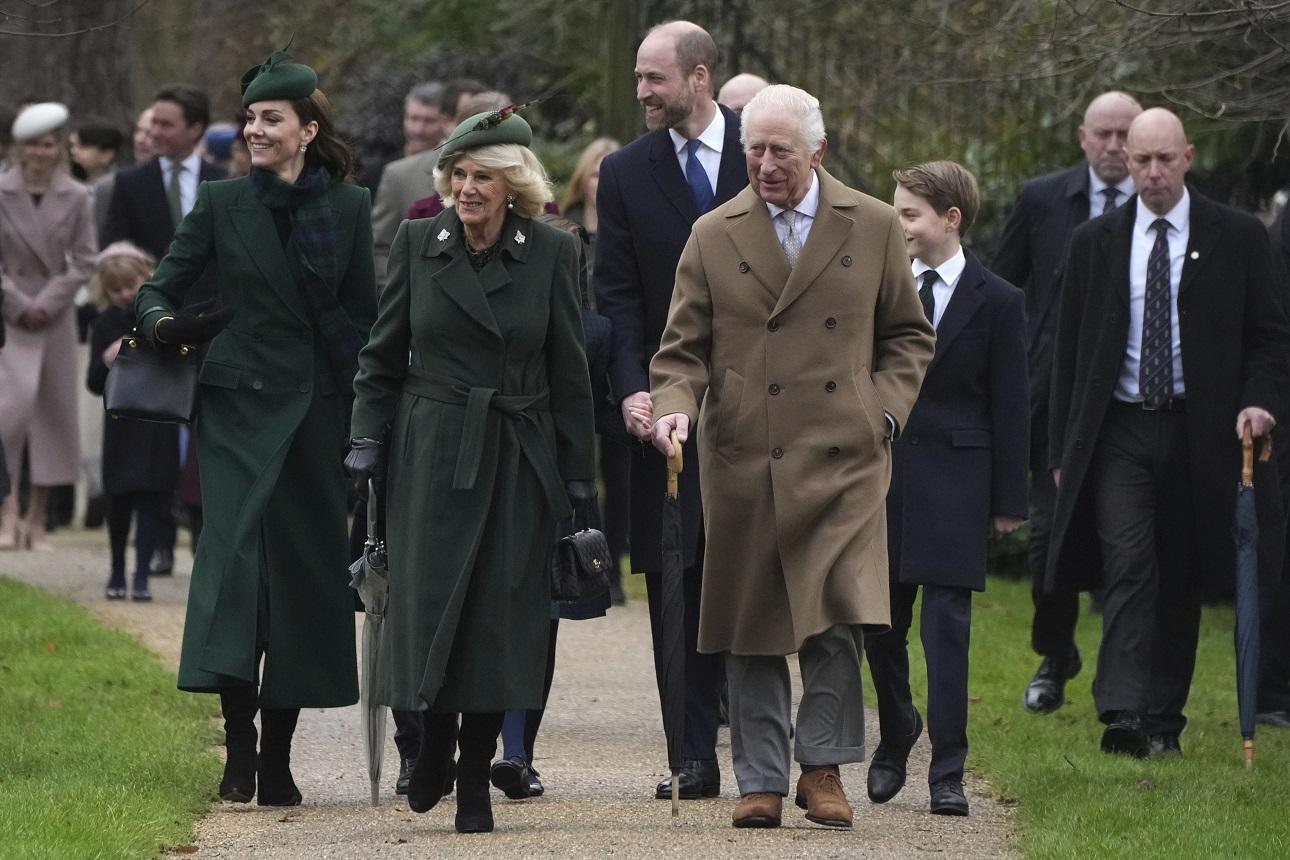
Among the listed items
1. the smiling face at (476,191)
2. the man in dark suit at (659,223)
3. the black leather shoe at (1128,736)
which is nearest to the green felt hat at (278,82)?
the smiling face at (476,191)

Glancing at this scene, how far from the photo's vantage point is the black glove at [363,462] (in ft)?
22.7

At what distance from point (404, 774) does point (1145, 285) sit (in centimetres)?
308

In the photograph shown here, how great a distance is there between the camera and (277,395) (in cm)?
757

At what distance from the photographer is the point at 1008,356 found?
775 centimetres

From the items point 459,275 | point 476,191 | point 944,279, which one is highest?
point 476,191

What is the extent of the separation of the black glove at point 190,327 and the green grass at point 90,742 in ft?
4.32

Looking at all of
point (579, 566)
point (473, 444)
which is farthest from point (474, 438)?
point (579, 566)

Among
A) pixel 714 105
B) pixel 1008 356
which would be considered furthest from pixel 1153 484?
pixel 714 105

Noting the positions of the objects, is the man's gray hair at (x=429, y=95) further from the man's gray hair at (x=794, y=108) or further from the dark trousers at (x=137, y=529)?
the man's gray hair at (x=794, y=108)

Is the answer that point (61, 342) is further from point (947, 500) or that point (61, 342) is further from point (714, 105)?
point (947, 500)

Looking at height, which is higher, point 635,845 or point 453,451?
point 453,451

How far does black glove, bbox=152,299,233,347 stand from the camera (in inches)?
292

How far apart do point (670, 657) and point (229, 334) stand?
1671mm

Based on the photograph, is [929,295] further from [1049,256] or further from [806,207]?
[1049,256]
